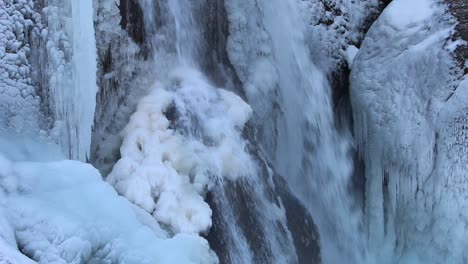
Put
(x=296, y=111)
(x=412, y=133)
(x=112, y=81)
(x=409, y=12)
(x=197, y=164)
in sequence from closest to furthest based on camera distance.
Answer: (x=197, y=164) < (x=112, y=81) < (x=412, y=133) < (x=296, y=111) < (x=409, y=12)

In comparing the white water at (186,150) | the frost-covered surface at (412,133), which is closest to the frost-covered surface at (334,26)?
the frost-covered surface at (412,133)

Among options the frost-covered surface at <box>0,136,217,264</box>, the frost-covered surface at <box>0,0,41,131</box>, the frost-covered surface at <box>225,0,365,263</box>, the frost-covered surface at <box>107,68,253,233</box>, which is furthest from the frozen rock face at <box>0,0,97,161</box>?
the frost-covered surface at <box>225,0,365,263</box>

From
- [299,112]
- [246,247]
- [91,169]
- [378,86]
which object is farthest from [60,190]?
[378,86]

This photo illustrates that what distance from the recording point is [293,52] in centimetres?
450

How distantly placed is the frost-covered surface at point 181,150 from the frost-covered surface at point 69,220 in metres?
0.59

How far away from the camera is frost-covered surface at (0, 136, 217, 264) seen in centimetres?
197

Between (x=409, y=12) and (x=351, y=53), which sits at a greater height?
(x=409, y=12)

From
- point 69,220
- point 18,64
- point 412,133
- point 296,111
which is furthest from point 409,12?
point 69,220

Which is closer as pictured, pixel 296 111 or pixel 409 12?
pixel 296 111

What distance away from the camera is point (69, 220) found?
2.07 meters

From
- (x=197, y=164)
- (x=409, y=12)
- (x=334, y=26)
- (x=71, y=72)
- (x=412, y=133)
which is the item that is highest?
(x=71, y=72)

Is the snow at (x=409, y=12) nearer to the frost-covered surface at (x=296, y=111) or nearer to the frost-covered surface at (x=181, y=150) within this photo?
the frost-covered surface at (x=296, y=111)

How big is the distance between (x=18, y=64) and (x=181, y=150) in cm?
90

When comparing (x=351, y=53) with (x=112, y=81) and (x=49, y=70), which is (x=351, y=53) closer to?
(x=112, y=81)
